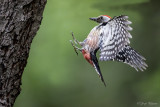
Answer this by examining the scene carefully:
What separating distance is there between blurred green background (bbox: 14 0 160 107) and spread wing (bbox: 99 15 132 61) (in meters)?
1.42

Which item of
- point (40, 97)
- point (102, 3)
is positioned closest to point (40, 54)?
point (40, 97)

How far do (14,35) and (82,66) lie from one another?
8.56 ft

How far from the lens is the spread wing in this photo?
115 inches

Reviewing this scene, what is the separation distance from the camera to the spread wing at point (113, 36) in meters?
2.92

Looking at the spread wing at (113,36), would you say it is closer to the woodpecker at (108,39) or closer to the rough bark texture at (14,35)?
the woodpecker at (108,39)

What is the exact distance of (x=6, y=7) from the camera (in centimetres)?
255

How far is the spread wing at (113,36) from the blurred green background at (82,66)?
142cm

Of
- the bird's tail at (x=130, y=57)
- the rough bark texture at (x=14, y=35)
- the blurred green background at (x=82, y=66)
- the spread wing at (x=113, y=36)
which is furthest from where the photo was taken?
the blurred green background at (x=82, y=66)

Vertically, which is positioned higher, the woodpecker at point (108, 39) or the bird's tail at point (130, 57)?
the woodpecker at point (108, 39)

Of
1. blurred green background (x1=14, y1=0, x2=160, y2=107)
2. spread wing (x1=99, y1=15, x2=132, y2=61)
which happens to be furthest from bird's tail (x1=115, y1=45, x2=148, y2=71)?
blurred green background (x1=14, y1=0, x2=160, y2=107)

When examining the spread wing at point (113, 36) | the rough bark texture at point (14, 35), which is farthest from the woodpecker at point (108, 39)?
the rough bark texture at point (14, 35)

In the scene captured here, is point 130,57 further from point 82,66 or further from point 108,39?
point 82,66

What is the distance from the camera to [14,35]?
2.58 meters

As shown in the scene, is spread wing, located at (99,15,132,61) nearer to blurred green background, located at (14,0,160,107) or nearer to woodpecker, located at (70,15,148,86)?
woodpecker, located at (70,15,148,86)
